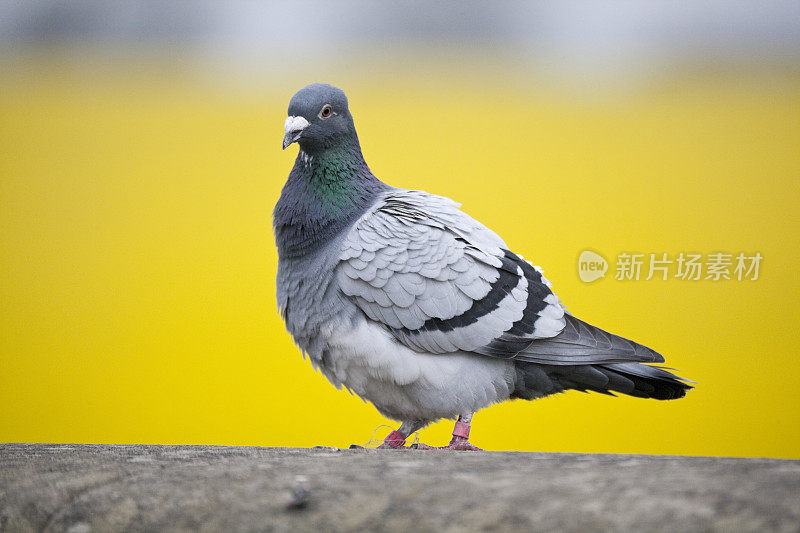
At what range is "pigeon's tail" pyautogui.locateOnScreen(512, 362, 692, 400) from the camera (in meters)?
3.30

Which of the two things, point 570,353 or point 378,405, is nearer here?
point 570,353

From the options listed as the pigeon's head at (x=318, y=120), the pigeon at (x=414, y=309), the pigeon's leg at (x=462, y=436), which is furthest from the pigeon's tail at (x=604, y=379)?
the pigeon's head at (x=318, y=120)

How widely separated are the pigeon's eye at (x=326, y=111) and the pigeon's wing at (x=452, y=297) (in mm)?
470

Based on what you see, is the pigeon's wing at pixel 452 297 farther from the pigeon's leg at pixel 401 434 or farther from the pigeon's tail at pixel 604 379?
the pigeon's leg at pixel 401 434

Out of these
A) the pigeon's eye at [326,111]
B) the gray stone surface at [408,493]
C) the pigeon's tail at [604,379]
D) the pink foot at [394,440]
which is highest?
the pigeon's eye at [326,111]


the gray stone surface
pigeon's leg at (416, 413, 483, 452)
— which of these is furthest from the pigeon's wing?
the gray stone surface

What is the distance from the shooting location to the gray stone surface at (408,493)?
1871 millimetres

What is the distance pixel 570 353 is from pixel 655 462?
0.95 metres

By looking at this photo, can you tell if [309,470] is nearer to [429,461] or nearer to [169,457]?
[429,461]

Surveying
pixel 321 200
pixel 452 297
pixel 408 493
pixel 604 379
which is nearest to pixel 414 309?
pixel 452 297

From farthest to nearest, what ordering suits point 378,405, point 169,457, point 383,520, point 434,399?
point 378,405
point 434,399
point 169,457
point 383,520

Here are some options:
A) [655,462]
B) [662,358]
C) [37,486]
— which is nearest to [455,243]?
[662,358]

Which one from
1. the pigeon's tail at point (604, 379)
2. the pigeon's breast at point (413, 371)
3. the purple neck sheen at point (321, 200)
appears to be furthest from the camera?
the purple neck sheen at point (321, 200)

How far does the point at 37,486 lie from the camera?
7.76 ft
